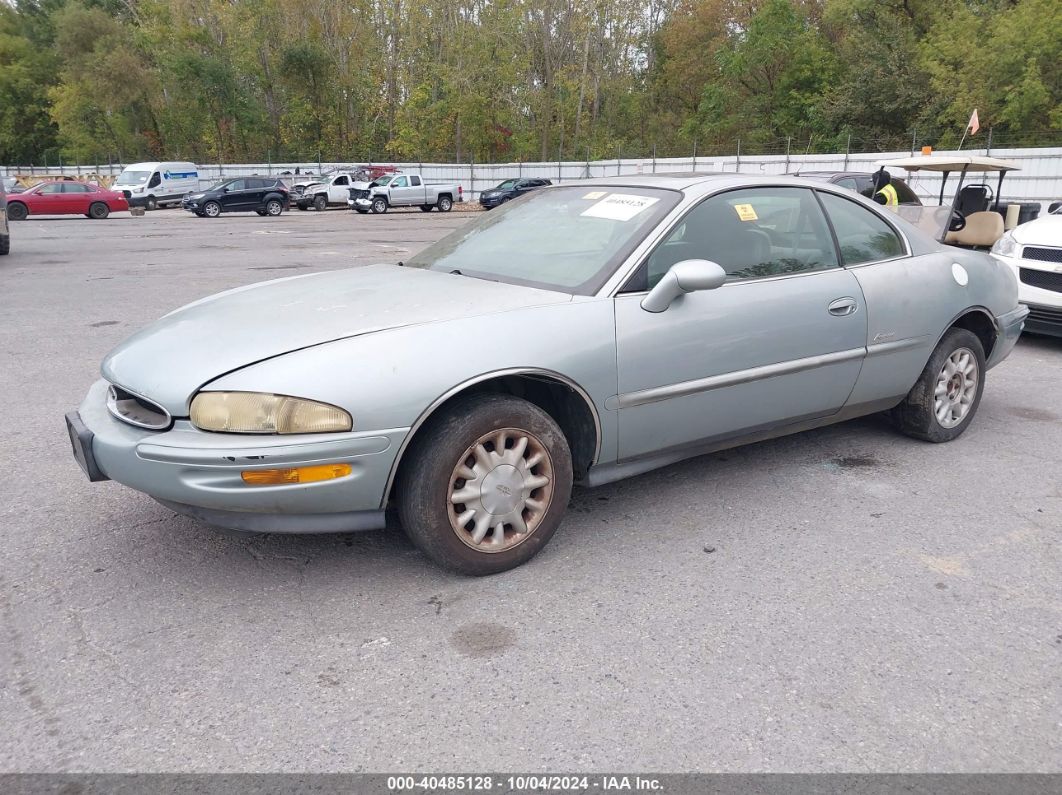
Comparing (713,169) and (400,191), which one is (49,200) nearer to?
(400,191)

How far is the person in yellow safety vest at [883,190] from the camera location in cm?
1121

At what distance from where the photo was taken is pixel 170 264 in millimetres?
13758

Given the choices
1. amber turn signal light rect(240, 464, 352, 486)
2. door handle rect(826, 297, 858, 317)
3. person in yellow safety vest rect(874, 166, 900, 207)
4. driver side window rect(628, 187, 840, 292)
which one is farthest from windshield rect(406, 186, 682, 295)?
person in yellow safety vest rect(874, 166, 900, 207)

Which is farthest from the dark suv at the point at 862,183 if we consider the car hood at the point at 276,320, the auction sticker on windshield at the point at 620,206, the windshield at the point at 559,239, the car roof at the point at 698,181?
the car hood at the point at 276,320

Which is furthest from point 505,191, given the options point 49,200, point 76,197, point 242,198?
point 49,200

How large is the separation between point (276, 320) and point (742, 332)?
1981 mm

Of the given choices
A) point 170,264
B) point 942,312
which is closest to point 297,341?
point 942,312

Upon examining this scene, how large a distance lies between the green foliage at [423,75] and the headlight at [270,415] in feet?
152

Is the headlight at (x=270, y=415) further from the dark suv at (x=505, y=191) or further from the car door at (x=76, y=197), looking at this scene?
the dark suv at (x=505, y=191)

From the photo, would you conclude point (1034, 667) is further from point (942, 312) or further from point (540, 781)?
point (942, 312)

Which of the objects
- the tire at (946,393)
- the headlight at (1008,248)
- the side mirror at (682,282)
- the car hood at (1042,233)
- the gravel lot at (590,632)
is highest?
the side mirror at (682,282)

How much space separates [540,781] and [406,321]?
5.54 ft

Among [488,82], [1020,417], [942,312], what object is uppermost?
[488,82]

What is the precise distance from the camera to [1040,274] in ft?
23.9
